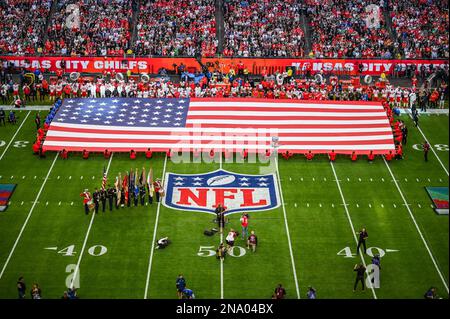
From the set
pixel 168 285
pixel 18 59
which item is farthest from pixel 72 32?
pixel 168 285

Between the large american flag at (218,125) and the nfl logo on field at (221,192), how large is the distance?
7.93 ft

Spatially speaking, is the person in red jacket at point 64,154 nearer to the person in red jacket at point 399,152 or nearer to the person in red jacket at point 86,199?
the person in red jacket at point 86,199

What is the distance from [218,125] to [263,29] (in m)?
12.9

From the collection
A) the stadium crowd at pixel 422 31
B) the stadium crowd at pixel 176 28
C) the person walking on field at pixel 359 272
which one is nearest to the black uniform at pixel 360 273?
the person walking on field at pixel 359 272

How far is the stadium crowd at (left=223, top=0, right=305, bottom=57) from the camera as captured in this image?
152 feet

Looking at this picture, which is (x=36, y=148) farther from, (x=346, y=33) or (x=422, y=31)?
(x=422, y=31)

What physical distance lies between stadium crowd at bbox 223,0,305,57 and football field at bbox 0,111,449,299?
12980 mm

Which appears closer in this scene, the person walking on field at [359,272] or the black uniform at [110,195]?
the person walking on field at [359,272]

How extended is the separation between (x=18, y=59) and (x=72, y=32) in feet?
12.5

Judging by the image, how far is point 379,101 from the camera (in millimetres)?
40312

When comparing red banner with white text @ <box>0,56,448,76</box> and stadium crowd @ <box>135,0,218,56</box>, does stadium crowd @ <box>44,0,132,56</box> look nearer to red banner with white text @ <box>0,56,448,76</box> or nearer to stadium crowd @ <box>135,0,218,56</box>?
red banner with white text @ <box>0,56,448,76</box>

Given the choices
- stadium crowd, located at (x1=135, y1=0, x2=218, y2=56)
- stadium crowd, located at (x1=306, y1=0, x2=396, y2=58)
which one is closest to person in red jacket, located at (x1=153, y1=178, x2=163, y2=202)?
stadium crowd, located at (x1=135, y1=0, x2=218, y2=56)

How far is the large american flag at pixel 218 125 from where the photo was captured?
116 ft

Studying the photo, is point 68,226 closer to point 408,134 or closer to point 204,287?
point 204,287
